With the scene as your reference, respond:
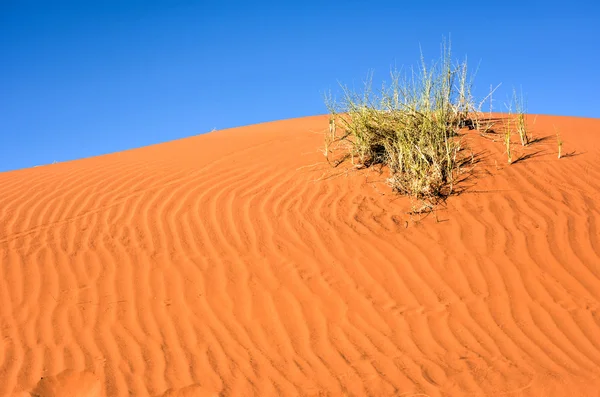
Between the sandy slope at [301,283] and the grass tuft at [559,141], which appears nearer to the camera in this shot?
the sandy slope at [301,283]

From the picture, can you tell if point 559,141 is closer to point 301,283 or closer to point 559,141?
point 559,141

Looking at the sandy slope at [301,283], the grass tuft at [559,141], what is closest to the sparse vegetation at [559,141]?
the grass tuft at [559,141]

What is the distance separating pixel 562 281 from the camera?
19.3 ft

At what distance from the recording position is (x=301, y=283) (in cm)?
585

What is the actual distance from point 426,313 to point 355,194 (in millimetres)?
2114

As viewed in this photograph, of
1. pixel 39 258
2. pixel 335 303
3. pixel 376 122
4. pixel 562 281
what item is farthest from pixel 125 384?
pixel 376 122

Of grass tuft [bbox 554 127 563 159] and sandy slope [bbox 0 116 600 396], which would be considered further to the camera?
grass tuft [bbox 554 127 563 159]

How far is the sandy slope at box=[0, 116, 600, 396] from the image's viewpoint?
4824 millimetres

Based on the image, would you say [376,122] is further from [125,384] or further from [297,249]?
[125,384]

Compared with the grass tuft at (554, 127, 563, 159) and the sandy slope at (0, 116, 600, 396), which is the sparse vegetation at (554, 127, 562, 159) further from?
the sandy slope at (0, 116, 600, 396)

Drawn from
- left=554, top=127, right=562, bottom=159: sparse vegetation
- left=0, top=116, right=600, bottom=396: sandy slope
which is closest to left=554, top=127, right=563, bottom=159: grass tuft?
left=554, top=127, right=562, bottom=159: sparse vegetation

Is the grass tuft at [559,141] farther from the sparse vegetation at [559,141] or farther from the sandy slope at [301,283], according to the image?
the sandy slope at [301,283]

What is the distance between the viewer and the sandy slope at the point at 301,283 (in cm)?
482

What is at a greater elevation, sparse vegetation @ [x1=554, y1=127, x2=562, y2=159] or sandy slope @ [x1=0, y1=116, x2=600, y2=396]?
sparse vegetation @ [x1=554, y1=127, x2=562, y2=159]
